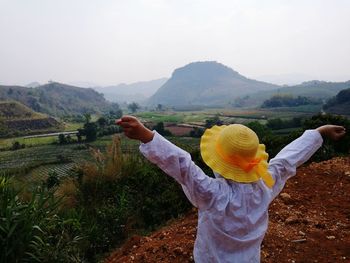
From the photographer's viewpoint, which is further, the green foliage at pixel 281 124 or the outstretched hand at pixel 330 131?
the green foliage at pixel 281 124

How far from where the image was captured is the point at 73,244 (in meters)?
3.79

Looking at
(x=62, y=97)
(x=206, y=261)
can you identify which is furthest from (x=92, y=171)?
(x=62, y=97)

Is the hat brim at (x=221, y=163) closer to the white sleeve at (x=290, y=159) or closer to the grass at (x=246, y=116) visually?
the white sleeve at (x=290, y=159)

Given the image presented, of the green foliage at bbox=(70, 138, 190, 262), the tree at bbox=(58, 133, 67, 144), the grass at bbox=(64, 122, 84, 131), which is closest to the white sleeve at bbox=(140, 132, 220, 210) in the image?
the green foliage at bbox=(70, 138, 190, 262)

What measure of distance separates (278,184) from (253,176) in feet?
0.78

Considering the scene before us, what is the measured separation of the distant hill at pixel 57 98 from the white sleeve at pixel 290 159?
102748mm

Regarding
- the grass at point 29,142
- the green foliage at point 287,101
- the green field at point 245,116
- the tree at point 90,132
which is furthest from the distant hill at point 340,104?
the grass at point 29,142

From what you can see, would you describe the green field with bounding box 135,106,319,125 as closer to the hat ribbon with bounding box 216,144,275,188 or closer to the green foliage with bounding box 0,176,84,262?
the green foliage with bounding box 0,176,84,262

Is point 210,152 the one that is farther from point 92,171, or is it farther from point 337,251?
point 92,171

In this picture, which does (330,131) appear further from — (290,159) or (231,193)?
(231,193)

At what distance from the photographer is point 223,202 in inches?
65.4

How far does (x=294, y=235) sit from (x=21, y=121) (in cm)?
7340

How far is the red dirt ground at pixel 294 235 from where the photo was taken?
11.6 ft

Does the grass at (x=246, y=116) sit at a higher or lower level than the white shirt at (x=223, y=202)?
lower
